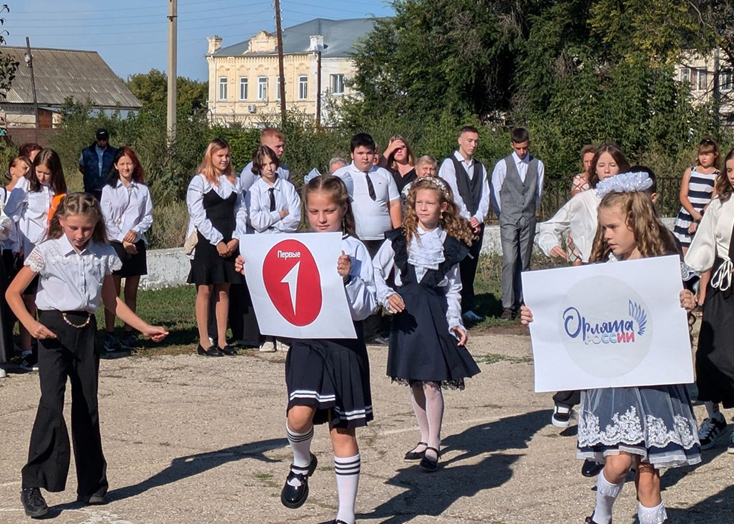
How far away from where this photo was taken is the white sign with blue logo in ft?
15.7

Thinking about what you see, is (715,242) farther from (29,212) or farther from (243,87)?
(243,87)

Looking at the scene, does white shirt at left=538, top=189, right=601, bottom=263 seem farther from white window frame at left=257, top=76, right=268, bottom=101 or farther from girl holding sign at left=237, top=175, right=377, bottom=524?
white window frame at left=257, top=76, right=268, bottom=101

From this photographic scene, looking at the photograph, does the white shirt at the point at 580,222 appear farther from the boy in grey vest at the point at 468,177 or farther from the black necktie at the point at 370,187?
the boy in grey vest at the point at 468,177

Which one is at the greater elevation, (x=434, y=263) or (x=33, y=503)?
(x=434, y=263)

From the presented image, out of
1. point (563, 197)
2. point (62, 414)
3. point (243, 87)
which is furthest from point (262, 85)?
point (62, 414)

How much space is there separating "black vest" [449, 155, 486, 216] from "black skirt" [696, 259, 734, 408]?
560 centimetres

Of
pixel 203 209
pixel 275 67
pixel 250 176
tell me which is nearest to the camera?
pixel 203 209

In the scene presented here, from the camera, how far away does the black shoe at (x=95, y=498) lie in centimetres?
576

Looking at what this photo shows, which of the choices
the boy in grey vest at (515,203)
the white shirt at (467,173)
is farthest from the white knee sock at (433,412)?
the boy in grey vest at (515,203)

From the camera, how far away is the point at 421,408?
671 cm

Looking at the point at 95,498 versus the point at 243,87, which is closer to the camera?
the point at 95,498

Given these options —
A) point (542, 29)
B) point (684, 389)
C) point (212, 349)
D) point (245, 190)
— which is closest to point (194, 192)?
point (245, 190)

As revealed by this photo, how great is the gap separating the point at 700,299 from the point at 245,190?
5259mm

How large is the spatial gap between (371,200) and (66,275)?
5.08 m
